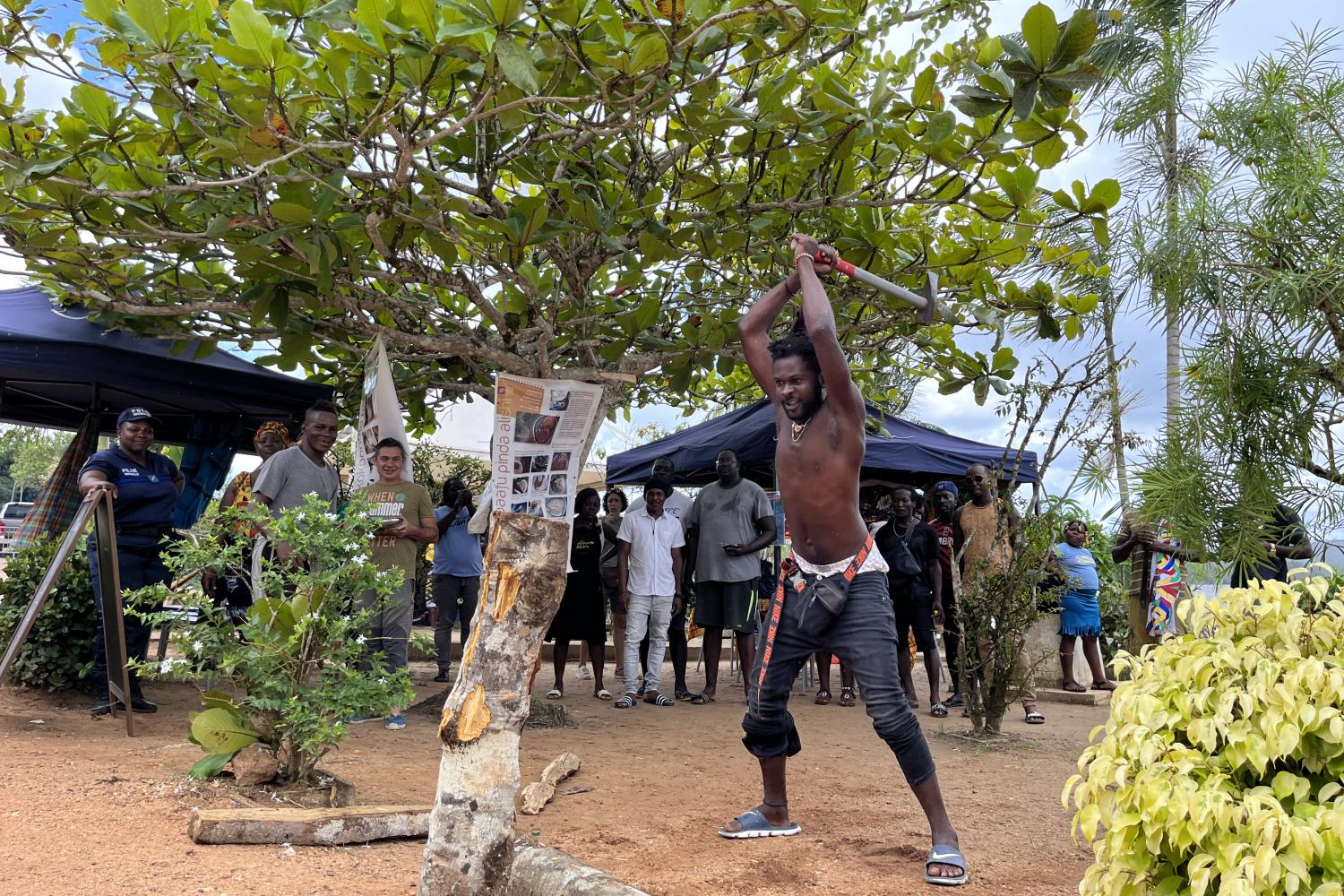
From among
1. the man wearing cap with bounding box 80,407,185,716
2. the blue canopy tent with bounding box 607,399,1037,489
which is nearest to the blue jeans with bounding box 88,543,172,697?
the man wearing cap with bounding box 80,407,185,716

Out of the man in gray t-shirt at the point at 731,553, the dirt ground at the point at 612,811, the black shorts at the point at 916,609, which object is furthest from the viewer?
the man in gray t-shirt at the point at 731,553

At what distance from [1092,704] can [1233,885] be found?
24.2 feet

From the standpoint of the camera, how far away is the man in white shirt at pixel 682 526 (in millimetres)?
8148

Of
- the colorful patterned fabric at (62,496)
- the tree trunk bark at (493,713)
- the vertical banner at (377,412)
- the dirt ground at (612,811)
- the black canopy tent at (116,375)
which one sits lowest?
the dirt ground at (612,811)

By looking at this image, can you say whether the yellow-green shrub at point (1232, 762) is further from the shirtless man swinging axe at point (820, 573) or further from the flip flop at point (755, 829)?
the flip flop at point (755, 829)

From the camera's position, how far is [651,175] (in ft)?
17.6

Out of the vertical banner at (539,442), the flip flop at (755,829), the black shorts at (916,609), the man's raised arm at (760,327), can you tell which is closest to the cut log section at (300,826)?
A: the flip flop at (755,829)

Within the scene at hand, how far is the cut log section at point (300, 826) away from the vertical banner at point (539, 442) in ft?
8.41

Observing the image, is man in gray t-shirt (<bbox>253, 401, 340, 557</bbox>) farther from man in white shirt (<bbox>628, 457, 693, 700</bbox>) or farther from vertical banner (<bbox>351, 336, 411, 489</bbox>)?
man in white shirt (<bbox>628, 457, 693, 700</bbox>)

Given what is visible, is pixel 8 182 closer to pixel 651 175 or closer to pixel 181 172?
pixel 181 172

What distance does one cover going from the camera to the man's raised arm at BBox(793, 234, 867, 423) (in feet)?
11.8

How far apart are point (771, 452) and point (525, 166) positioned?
452cm

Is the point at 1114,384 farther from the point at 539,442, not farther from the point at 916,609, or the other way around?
the point at 539,442

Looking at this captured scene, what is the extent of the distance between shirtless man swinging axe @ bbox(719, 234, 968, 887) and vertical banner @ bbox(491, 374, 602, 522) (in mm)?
2386
